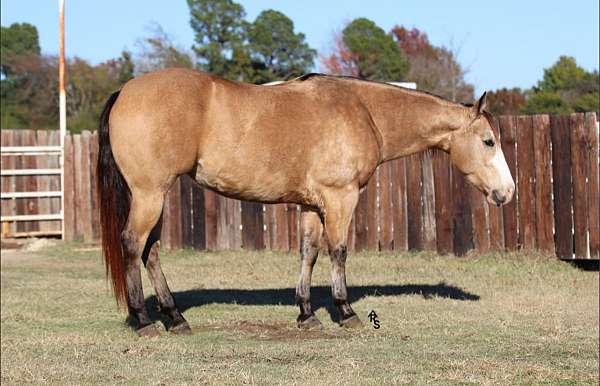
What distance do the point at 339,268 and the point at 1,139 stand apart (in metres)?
14.3

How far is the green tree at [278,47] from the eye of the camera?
48.1 meters

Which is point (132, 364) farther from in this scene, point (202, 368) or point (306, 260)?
point (306, 260)

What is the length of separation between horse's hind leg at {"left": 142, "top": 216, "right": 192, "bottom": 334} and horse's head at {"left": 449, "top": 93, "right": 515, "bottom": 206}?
322cm

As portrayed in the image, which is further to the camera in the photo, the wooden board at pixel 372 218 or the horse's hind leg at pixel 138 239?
the wooden board at pixel 372 218

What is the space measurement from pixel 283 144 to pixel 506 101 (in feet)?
112

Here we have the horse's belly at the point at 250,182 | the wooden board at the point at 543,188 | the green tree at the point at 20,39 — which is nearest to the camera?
the horse's belly at the point at 250,182

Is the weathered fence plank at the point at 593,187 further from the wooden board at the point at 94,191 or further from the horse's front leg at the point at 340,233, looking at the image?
the wooden board at the point at 94,191

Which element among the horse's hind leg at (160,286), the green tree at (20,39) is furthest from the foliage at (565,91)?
the green tree at (20,39)

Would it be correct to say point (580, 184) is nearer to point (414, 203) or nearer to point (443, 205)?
point (443, 205)

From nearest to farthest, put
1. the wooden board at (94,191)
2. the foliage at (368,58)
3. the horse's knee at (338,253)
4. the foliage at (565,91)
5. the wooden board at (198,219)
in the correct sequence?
the horse's knee at (338,253), the wooden board at (198,219), the wooden board at (94,191), the foliage at (565,91), the foliage at (368,58)

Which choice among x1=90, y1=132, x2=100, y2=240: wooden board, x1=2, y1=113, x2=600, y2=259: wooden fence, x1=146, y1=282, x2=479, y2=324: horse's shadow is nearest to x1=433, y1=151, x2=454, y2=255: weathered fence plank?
x1=2, y1=113, x2=600, y2=259: wooden fence

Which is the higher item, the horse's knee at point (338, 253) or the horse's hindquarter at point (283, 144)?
the horse's hindquarter at point (283, 144)

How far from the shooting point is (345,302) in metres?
10.1

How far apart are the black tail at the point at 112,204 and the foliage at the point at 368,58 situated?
38375 millimetres
